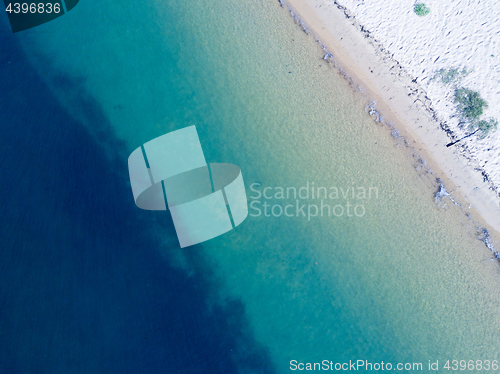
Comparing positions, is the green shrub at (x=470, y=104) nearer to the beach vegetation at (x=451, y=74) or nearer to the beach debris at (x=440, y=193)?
the beach vegetation at (x=451, y=74)

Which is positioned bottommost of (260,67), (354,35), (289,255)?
(289,255)

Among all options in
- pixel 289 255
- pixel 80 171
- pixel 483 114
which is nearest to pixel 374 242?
pixel 289 255

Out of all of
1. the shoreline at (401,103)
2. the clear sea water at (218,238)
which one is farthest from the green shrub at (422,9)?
the clear sea water at (218,238)

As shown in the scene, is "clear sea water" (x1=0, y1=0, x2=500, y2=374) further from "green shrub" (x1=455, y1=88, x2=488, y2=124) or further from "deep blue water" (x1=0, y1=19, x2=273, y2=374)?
"green shrub" (x1=455, y1=88, x2=488, y2=124)

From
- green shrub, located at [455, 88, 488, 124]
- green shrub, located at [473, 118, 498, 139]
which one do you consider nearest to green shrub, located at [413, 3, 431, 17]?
green shrub, located at [455, 88, 488, 124]

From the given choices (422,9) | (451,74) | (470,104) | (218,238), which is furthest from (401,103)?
(218,238)

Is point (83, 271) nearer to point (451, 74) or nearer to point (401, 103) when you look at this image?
point (401, 103)

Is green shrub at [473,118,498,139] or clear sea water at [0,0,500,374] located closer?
green shrub at [473,118,498,139]

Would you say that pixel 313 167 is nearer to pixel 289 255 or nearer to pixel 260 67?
pixel 289 255
